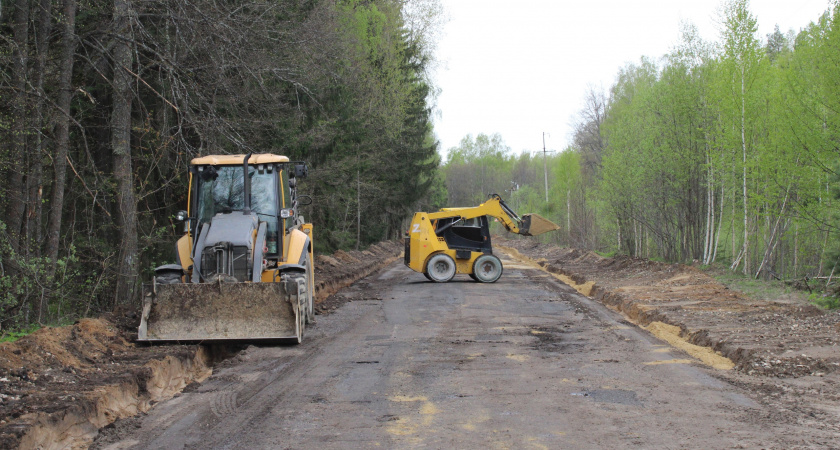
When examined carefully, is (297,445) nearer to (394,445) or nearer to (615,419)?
(394,445)

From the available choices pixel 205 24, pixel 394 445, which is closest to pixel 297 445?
pixel 394 445

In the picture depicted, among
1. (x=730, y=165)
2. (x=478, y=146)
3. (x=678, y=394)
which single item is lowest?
(x=678, y=394)

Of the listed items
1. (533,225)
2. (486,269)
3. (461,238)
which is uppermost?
(533,225)

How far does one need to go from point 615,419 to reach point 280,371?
12.5 feet

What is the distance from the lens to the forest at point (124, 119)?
11.4 meters

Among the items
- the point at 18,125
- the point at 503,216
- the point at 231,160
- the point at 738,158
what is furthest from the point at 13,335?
the point at 738,158

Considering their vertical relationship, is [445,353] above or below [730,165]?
below

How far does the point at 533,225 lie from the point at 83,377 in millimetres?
15146

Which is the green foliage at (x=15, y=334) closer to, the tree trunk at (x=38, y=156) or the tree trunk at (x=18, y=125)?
the tree trunk at (x=38, y=156)

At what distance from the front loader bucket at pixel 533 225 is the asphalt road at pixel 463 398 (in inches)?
364

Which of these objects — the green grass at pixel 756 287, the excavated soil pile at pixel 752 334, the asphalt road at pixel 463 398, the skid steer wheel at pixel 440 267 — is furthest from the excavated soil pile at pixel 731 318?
the skid steer wheel at pixel 440 267

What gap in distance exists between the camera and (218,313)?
886 cm

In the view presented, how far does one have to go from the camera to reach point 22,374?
639cm

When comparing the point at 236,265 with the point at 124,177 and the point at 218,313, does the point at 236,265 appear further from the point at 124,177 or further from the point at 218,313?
the point at 124,177
